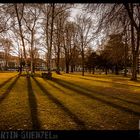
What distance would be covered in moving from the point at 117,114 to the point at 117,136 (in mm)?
3057

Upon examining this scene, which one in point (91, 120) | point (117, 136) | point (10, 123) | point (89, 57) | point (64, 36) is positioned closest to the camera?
point (117, 136)

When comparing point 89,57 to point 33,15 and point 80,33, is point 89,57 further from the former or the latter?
point 33,15

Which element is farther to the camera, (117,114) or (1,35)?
(1,35)

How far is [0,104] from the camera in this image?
433 inches

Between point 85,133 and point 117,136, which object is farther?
point 85,133

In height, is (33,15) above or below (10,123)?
above

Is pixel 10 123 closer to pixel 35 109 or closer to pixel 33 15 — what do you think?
pixel 35 109

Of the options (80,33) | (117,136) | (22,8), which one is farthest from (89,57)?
(117,136)

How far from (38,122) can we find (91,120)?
173 centimetres

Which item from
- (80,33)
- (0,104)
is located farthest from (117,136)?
(80,33)

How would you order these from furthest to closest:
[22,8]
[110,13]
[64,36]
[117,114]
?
[64,36], [22,8], [110,13], [117,114]

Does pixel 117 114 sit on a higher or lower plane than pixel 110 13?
lower

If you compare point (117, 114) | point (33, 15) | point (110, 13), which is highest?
point (33, 15)

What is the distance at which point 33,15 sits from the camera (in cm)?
3500
